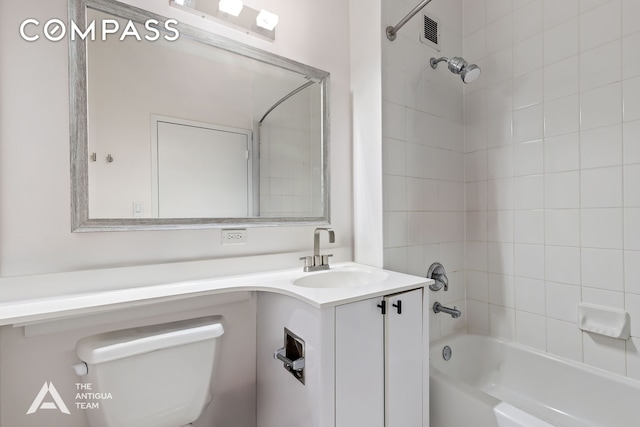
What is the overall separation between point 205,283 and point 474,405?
116cm

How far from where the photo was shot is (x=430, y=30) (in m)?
1.70

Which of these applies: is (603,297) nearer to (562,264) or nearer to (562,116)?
(562,264)

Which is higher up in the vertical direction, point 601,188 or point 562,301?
point 601,188

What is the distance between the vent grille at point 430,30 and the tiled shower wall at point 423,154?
54mm

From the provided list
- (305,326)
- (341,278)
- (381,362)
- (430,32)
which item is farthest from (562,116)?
(305,326)

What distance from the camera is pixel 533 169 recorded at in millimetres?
1567

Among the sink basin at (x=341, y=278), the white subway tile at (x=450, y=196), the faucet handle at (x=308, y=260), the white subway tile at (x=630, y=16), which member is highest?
the white subway tile at (x=630, y=16)

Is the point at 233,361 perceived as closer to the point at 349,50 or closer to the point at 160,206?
the point at 160,206

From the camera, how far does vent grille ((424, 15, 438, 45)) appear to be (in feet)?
5.50

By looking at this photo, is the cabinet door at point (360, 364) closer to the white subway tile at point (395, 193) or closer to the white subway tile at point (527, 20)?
the white subway tile at point (395, 193)

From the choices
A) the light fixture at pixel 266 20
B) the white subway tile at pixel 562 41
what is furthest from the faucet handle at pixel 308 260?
the white subway tile at pixel 562 41

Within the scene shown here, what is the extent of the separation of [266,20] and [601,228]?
186cm

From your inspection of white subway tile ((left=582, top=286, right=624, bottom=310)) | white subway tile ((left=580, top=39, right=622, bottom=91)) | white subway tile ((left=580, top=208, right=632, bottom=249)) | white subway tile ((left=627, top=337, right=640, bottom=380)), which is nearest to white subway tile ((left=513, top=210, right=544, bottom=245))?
white subway tile ((left=580, top=208, right=632, bottom=249))

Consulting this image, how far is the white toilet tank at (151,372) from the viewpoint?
2.76 feet
